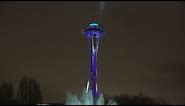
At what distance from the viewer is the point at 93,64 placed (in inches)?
3880

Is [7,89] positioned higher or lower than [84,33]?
lower

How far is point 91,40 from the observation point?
99375 millimetres

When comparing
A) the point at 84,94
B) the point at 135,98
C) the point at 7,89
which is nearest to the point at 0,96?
the point at 7,89

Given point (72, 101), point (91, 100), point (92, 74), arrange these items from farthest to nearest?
point (92, 74) < point (91, 100) < point (72, 101)

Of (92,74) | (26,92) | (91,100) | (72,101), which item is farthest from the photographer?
(92,74)

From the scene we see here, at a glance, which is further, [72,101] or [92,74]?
[92,74]

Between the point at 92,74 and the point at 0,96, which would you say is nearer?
the point at 0,96

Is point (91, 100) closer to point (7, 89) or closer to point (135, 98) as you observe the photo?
point (135, 98)

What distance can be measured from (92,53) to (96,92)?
27.4 feet

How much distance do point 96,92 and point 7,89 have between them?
56.9ft

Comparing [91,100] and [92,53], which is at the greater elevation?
[92,53]

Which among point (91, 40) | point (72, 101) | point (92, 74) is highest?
point (91, 40)

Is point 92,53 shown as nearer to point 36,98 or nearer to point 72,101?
point 36,98

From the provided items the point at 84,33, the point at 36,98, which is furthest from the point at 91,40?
the point at 36,98
